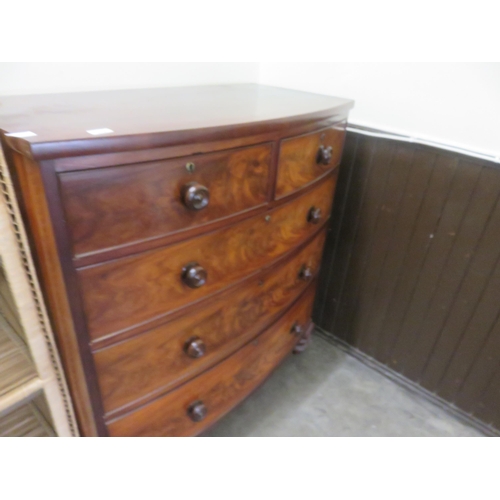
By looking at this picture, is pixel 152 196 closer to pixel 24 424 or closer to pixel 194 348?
pixel 194 348

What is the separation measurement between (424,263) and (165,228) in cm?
97

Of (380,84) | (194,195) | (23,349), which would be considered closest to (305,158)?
(194,195)

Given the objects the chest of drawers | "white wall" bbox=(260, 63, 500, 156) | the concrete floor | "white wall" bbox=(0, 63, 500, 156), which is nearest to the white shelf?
the chest of drawers

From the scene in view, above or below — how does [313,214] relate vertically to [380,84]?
below

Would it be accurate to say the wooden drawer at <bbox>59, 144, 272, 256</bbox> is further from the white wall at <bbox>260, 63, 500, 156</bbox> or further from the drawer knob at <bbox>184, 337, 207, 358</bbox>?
the white wall at <bbox>260, 63, 500, 156</bbox>

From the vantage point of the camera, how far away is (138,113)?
0.71m

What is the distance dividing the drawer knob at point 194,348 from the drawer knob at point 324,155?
Answer: 56cm

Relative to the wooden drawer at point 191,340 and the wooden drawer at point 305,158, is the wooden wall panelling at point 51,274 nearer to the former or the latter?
the wooden drawer at point 191,340

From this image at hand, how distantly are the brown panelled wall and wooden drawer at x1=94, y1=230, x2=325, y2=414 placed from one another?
0.36 m

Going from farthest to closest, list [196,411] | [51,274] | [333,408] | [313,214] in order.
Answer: [333,408] → [313,214] → [196,411] → [51,274]

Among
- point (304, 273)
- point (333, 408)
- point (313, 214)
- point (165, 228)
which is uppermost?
A: point (165, 228)

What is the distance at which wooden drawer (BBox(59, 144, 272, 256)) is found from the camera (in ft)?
1.82

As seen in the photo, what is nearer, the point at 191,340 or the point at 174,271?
the point at 174,271

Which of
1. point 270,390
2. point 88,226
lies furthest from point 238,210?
point 270,390
